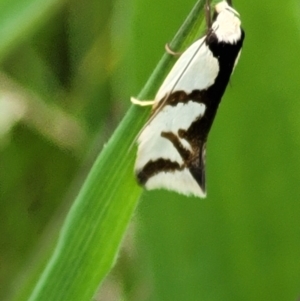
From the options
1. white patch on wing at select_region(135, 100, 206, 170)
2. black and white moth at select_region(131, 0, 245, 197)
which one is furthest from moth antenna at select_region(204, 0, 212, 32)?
white patch on wing at select_region(135, 100, 206, 170)

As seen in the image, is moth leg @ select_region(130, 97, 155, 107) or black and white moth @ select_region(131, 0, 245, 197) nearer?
moth leg @ select_region(130, 97, 155, 107)

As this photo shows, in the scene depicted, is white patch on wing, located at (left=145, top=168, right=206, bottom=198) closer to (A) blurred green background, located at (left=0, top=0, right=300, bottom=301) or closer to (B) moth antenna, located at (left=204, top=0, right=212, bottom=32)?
(A) blurred green background, located at (left=0, top=0, right=300, bottom=301)

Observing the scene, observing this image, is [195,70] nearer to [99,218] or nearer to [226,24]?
[226,24]

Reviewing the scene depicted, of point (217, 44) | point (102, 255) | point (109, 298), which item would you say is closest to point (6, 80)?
point (109, 298)

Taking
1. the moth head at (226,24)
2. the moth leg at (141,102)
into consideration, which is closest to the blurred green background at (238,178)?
the moth head at (226,24)

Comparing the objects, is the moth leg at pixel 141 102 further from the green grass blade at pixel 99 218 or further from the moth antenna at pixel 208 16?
the moth antenna at pixel 208 16

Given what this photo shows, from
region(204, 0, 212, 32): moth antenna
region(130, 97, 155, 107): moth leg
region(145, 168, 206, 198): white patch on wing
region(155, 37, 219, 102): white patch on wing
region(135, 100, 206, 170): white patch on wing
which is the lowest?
region(130, 97, 155, 107): moth leg

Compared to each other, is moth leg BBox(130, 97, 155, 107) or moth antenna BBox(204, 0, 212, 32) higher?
moth antenna BBox(204, 0, 212, 32)

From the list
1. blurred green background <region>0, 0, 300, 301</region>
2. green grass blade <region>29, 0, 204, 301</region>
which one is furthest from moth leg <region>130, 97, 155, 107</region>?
blurred green background <region>0, 0, 300, 301</region>
